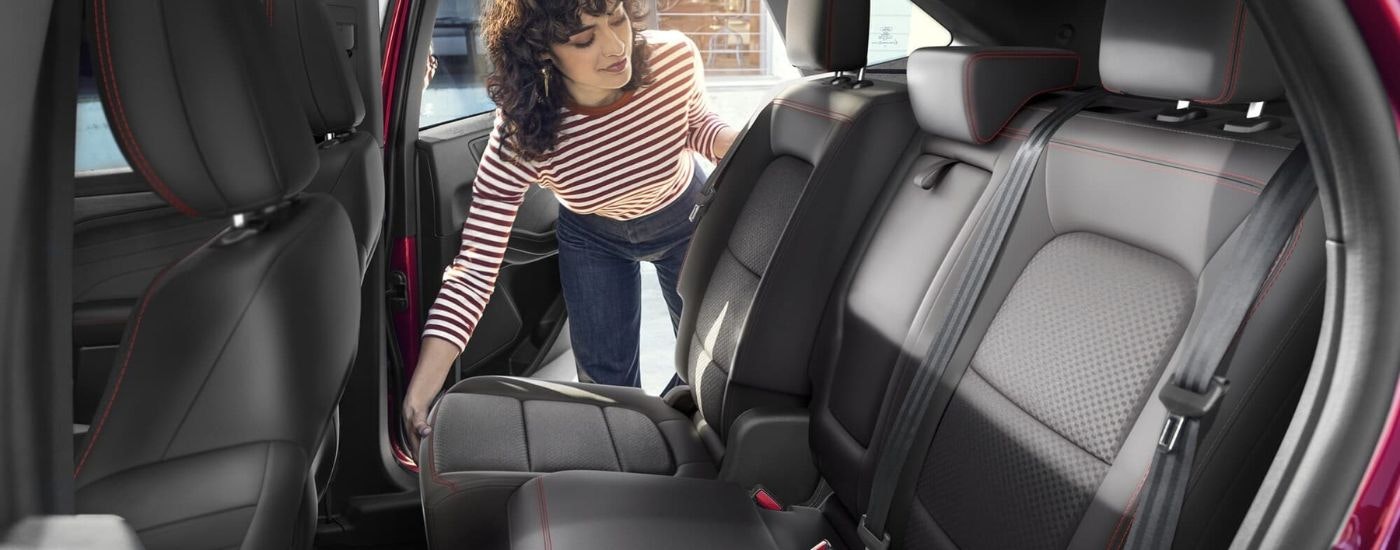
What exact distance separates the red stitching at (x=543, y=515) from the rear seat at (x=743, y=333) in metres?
0.11

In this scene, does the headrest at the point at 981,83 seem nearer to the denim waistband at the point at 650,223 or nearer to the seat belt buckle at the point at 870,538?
the seat belt buckle at the point at 870,538

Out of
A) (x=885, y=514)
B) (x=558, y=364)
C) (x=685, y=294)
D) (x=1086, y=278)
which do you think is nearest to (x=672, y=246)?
(x=685, y=294)

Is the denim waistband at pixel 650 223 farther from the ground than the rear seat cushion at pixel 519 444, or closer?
farther from the ground

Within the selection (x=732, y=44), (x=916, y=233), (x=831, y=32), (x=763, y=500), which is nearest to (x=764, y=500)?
(x=763, y=500)

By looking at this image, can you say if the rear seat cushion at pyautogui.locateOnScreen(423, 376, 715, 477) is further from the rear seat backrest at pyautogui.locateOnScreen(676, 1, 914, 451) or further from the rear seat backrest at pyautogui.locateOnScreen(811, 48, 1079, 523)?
the rear seat backrest at pyautogui.locateOnScreen(811, 48, 1079, 523)

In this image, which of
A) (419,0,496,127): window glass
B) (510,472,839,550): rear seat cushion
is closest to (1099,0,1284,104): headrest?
(510,472,839,550): rear seat cushion

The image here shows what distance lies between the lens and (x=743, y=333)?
5.39 feet

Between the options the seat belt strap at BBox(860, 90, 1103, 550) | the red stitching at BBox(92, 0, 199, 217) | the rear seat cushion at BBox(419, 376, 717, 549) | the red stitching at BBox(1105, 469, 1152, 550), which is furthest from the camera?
the rear seat cushion at BBox(419, 376, 717, 549)

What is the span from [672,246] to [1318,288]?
1542 mm

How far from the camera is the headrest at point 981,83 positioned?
1329mm

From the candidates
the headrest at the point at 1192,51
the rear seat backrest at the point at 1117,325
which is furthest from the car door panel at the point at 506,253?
the headrest at the point at 1192,51

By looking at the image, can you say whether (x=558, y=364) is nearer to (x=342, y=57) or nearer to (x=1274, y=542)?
(x=342, y=57)

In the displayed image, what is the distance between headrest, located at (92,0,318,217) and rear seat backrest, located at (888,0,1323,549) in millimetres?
838

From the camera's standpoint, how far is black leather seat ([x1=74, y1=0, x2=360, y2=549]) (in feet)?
2.91
